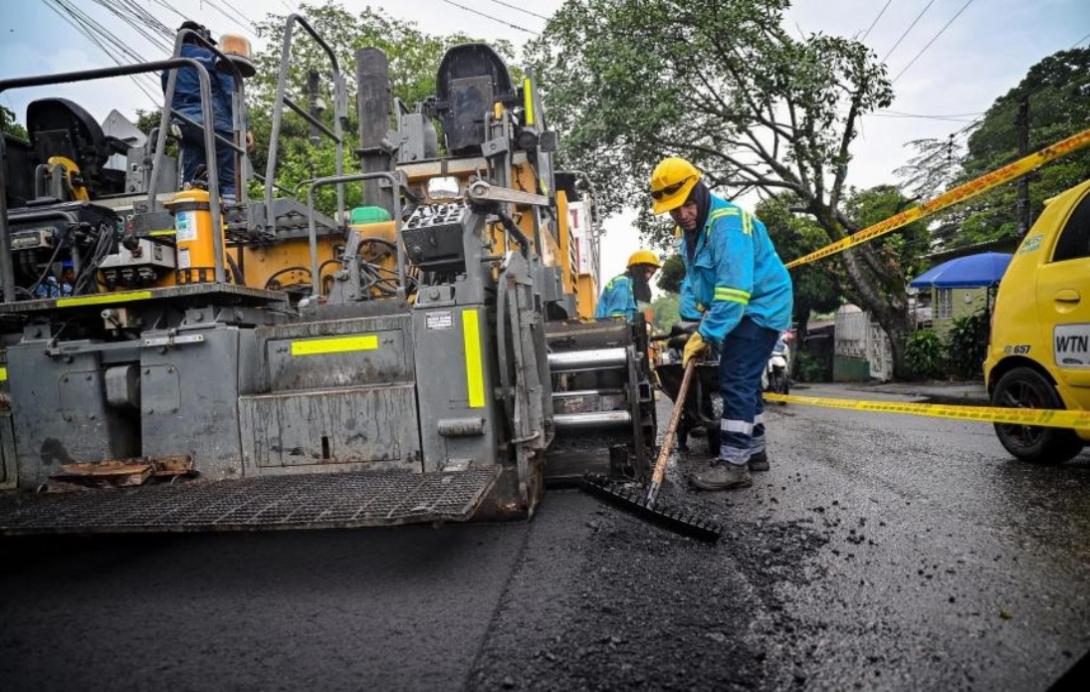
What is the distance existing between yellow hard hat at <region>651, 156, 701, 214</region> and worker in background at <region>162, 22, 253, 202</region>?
2.57 meters

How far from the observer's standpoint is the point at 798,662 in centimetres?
176

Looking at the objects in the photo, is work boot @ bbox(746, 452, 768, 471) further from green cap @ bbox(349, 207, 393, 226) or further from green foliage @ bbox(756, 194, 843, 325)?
green foliage @ bbox(756, 194, 843, 325)

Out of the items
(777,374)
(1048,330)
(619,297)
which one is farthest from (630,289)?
(777,374)

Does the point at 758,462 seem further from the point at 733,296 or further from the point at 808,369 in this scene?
the point at 808,369

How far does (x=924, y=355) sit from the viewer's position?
13641mm

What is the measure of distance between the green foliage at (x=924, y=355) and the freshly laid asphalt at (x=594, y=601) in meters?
11.3

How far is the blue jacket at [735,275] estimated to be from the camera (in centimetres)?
361

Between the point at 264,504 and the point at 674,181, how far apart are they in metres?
2.93

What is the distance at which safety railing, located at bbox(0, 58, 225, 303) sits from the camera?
9.87 ft

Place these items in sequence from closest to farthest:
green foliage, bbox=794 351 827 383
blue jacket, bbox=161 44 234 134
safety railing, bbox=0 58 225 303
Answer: safety railing, bbox=0 58 225 303
blue jacket, bbox=161 44 234 134
green foliage, bbox=794 351 827 383

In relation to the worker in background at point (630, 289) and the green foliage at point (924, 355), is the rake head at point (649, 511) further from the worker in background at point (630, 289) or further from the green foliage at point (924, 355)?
the green foliage at point (924, 355)

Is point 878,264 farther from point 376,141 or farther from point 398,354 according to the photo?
point 398,354

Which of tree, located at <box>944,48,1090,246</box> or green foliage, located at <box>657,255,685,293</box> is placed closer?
tree, located at <box>944,48,1090,246</box>

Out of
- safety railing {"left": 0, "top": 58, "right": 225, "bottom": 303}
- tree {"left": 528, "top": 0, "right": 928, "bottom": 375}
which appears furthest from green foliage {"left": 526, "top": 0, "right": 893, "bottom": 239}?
safety railing {"left": 0, "top": 58, "right": 225, "bottom": 303}
